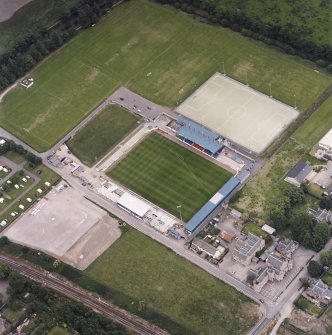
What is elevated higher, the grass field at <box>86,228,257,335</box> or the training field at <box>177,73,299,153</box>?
the training field at <box>177,73,299,153</box>

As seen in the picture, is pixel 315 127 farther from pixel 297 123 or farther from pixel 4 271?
pixel 4 271

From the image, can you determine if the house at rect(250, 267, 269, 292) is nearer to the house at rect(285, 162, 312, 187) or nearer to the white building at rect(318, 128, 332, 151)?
the house at rect(285, 162, 312, 187)

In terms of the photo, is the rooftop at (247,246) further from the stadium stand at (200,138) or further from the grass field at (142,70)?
the grass field at (142,70)

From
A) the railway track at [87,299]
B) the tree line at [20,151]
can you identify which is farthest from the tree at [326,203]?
the tree line at [20,151]

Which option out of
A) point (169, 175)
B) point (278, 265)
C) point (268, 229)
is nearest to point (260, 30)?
point (169, 175)

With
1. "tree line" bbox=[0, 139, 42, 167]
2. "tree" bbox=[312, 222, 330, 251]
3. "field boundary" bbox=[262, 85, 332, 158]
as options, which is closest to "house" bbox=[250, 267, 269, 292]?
"tree" bbox=[312, 222, 330, 251]

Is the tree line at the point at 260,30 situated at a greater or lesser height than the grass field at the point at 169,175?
greater

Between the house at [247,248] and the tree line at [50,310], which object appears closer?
the tree line at [50,310]
